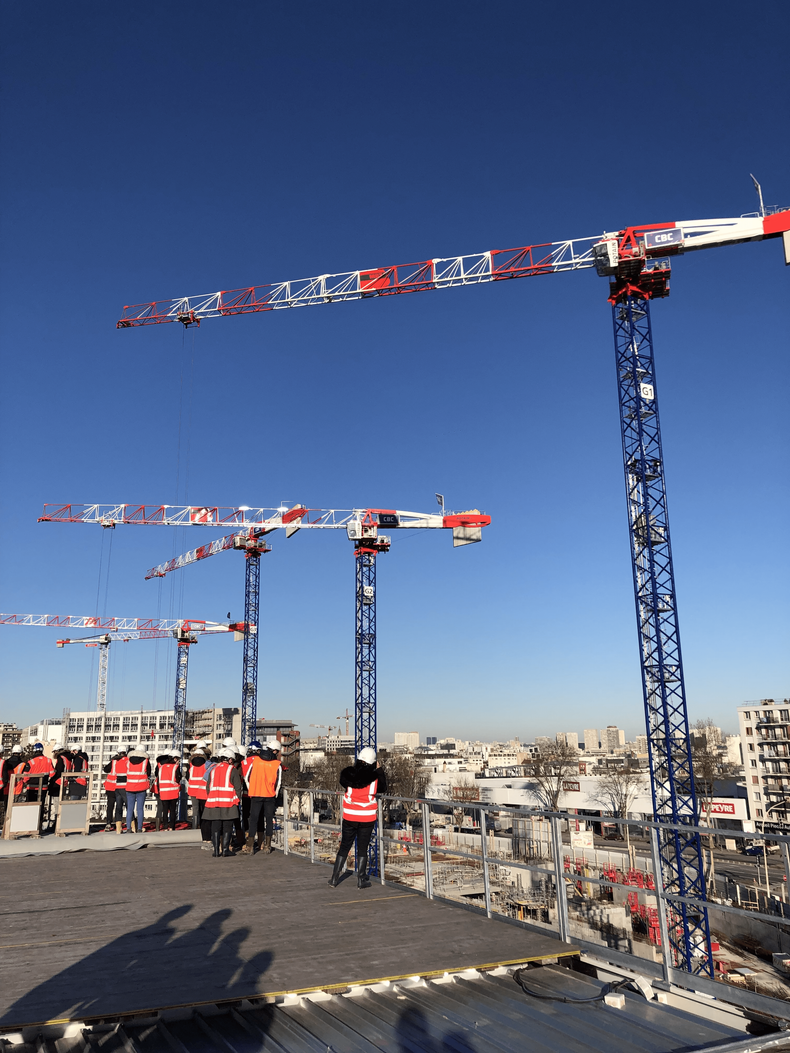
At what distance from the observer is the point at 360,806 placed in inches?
372

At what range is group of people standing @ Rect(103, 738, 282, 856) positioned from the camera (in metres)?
12.1

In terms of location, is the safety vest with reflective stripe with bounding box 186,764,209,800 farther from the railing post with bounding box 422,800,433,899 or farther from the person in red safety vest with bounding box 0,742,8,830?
the railing post with bounding box 422,800,433,899

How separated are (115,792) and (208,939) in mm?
10074

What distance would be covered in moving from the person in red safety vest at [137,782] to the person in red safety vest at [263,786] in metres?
3.00

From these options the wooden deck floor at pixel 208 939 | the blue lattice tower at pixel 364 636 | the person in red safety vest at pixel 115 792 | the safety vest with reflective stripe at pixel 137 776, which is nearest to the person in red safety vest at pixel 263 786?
the wooden deck floor at pixel 208 939

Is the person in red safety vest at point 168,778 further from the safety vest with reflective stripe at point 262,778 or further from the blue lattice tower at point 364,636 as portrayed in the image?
the blue lattice tower at point 364,636

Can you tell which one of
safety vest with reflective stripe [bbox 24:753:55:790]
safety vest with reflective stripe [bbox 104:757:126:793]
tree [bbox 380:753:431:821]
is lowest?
tree [bbox 380:753:431:821]

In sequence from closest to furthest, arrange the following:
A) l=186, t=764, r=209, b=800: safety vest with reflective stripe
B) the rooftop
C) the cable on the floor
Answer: the rooftop
the cable on the floor
l=186, t=764, r=209, b=800: safety vest with reflective stripe

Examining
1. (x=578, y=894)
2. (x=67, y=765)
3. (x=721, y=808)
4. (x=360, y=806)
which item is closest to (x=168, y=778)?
(x=67, y=765)

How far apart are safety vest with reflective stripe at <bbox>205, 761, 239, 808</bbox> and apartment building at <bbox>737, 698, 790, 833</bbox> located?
7199 cm

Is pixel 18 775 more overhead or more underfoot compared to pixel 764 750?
more overhead

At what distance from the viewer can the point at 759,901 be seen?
39.9m

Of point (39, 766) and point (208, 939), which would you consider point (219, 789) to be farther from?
point (208, 939)

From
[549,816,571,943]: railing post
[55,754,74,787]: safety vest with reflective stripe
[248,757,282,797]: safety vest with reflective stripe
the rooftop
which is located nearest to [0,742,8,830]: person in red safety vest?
[55,754,74,787]: safety vest with reflective stripe
